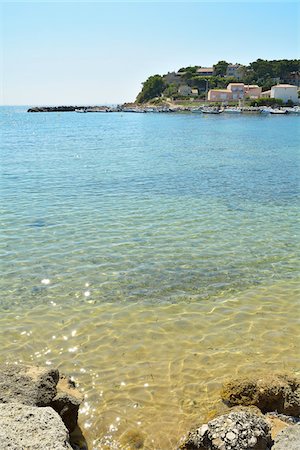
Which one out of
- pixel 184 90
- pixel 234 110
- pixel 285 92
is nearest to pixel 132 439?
pixel 234 110

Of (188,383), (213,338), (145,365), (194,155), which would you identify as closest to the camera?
(188,383)

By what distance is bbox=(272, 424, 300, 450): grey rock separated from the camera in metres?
4.46

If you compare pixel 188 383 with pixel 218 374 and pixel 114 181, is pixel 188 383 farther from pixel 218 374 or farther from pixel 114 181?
pixel 114 181

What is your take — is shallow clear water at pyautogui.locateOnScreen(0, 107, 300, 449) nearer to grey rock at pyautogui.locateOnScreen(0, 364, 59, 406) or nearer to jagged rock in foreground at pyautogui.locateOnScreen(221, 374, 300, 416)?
jagged rock in foreground at pyautogui.locateOnScreen(221, 374, 300, 416)

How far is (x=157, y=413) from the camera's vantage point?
6.34 m

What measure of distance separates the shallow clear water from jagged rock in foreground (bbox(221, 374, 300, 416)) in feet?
1.60

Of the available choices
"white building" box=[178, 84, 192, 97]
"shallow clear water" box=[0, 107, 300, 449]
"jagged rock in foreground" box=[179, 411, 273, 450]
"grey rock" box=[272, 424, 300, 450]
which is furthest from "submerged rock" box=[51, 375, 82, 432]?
"white building" box=[178, 84, 192, 97]

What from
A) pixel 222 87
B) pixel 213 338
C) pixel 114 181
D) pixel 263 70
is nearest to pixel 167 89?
pixel 222 87

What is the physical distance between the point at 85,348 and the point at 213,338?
7.96ft

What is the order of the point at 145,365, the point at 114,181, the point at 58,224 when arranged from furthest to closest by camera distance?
the point at 114,181 → the point at 58,224 → the point at 145,365

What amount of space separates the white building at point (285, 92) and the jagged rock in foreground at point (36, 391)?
556ft

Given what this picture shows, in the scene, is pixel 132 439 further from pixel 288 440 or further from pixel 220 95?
pixel 220 95

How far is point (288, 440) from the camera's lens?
180 inches

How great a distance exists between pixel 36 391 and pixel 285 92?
564 feet
